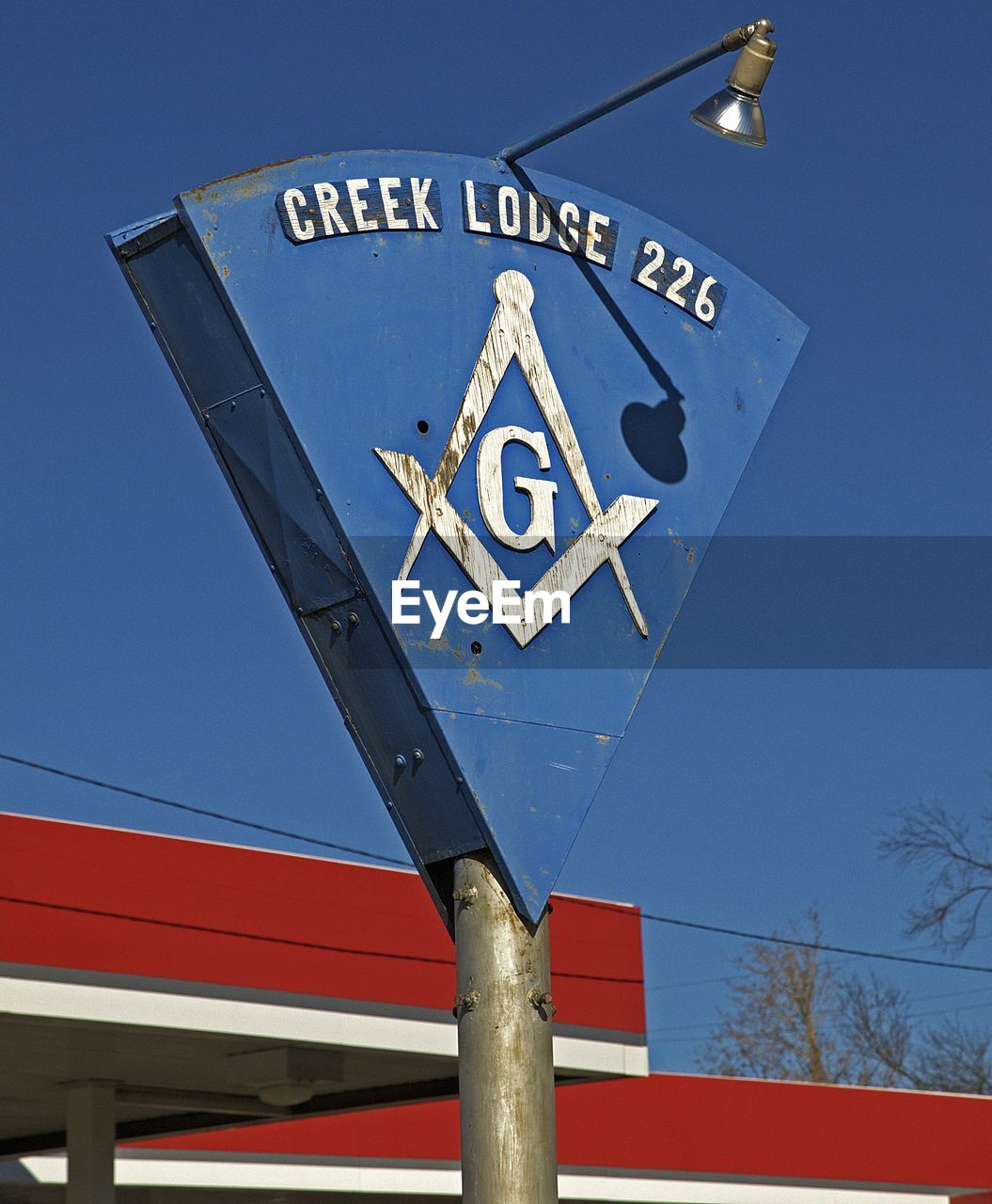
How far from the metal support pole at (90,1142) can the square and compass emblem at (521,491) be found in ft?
36.2

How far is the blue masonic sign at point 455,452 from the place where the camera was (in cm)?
365

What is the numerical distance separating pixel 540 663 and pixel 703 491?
62 centimetres

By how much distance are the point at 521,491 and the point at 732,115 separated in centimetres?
113

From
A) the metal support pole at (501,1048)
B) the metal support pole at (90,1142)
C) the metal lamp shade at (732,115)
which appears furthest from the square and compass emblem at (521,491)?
the metal support pole at (90,1142)

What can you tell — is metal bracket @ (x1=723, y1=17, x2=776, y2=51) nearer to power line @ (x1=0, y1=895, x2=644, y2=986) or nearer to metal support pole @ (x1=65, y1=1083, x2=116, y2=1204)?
power line @ (x1=0, y1=895, x2=644, y2=986)

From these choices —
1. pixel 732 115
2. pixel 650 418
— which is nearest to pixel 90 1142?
pixel 650 418

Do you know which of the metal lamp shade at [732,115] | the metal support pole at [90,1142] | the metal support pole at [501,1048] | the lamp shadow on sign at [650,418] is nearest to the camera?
the metal support pole at [501,1048]

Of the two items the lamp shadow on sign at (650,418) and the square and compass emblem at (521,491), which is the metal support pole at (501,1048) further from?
the lamp shadow on sign at (650,418)

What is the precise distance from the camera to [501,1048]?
11.4 feet

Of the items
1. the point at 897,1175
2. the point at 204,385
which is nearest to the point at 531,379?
the point at 204,385

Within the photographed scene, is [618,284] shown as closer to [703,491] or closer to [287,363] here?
[703,491]

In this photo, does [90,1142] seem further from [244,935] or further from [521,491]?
[521,491]

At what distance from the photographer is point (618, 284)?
13.7 feet

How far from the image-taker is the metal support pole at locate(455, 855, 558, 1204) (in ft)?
11.2
